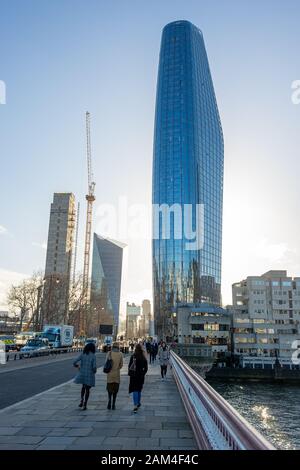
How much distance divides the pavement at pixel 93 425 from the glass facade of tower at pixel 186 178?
372 feet

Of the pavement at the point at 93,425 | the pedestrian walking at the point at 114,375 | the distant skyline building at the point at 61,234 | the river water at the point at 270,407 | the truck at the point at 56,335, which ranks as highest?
the distant skyline building at the point at 61,234

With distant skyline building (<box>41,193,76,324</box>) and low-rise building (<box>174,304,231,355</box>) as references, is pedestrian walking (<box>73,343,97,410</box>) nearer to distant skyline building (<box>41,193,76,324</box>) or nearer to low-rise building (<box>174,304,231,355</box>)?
low-rise building (<box>174,304,231,355</box>)

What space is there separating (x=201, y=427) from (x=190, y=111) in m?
141

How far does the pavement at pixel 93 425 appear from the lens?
638 centimetres

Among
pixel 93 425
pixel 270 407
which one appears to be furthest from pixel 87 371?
pixel 270 407

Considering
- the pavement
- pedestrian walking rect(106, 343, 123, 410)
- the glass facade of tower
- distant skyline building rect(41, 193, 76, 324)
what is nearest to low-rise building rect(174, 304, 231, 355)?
the glass facade of tower

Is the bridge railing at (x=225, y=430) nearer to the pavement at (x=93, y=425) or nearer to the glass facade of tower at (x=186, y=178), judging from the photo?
the pavement at (x=93, y=425)

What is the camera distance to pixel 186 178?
126625 millimetres

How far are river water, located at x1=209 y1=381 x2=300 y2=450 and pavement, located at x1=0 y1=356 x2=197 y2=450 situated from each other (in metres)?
16.9

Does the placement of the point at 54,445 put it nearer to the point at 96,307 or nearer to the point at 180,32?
the point at 96,307

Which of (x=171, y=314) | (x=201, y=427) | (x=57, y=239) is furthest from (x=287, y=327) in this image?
(x=57, y=239)

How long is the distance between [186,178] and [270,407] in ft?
307

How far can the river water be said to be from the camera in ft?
87.7

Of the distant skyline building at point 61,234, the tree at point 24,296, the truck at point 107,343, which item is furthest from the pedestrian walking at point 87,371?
the distant skyline building at point 61,234
